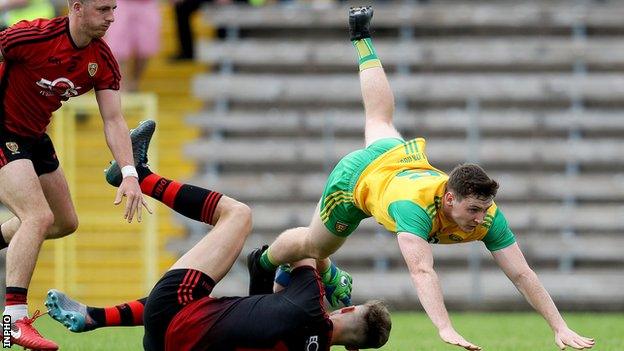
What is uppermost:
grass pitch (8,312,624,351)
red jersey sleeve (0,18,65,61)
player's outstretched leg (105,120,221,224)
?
red jersey sleeve (0,18,65,61)

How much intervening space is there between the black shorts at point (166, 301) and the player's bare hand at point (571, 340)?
190cm

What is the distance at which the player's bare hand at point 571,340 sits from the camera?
695 cm

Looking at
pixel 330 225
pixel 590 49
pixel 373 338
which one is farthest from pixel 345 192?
pixel 590 49

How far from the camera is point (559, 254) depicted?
45.7ft

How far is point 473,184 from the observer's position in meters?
7.14

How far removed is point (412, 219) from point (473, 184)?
0.39 m

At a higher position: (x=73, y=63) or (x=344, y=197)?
(x=73, y=63)

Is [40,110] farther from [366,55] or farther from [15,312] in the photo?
[366,55]

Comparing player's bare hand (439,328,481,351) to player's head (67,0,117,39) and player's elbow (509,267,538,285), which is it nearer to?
player's elbow (509,267,538,285)

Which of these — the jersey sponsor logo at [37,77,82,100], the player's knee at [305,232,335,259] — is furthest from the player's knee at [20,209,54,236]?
the player's knee at [305,232,335,259]

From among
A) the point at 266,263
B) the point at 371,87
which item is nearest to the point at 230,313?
the point at 266,263

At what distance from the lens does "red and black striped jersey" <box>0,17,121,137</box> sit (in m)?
8.24

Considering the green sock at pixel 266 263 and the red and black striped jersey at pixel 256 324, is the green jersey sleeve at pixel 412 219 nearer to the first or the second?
the red and black striped jersey at pixel 256 324

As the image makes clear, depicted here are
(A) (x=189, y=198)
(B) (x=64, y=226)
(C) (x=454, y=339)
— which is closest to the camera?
(C) (x=454, y=339)
